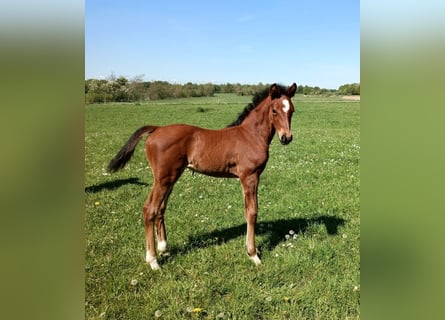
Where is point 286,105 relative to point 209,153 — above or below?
above

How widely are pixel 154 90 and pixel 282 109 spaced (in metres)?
1.27

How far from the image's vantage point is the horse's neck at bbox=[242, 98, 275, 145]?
10.3ft

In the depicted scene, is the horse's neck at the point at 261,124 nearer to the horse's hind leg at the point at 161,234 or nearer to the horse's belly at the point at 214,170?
the horse's belly at the point at 214,170

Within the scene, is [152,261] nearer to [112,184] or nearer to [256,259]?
[256,259]

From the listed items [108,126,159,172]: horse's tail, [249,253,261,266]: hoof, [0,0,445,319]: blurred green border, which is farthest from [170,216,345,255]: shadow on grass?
[0,0,445,319]: blurred green border

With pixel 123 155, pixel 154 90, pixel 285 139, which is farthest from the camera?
pixel 154 90

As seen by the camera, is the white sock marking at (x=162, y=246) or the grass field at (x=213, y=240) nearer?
the grass field at (x=213, y=240)

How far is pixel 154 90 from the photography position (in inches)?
132

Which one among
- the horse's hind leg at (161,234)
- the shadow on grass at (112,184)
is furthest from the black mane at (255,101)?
the shadow on grass at (112,184)

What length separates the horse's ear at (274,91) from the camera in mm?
2842

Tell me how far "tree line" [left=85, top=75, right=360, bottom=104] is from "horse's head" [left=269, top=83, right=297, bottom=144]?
0.87 feet
